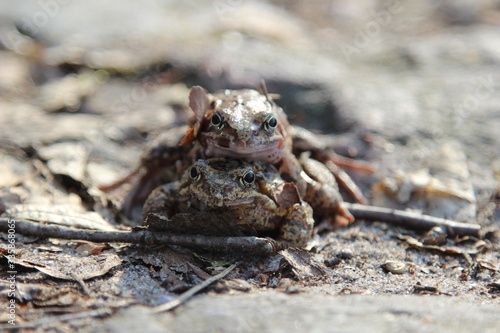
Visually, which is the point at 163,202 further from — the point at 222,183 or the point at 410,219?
the point at 410,219

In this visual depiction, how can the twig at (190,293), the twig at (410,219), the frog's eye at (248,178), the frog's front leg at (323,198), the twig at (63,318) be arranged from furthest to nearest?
the frog's front leg at (323,198), the twig at (410,219), the frog's eye at (248,178), the twig at (190,293), the twig at (63,318)

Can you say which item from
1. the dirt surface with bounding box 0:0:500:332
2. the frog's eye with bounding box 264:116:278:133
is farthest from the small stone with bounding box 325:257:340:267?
the frog's eye with bounding box 264:116:278:133

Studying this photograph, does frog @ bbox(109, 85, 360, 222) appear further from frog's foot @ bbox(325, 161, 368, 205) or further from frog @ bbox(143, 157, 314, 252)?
frog's foot @ bbox(325, 161, 368, 205)

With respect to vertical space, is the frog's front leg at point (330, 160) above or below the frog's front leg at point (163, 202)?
above

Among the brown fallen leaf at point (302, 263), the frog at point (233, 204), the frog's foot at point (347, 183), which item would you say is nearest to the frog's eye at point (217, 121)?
the frog at point (233, 204)

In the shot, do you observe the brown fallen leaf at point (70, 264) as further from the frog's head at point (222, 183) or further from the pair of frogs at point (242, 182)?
the frog's head at point (222, 183)
